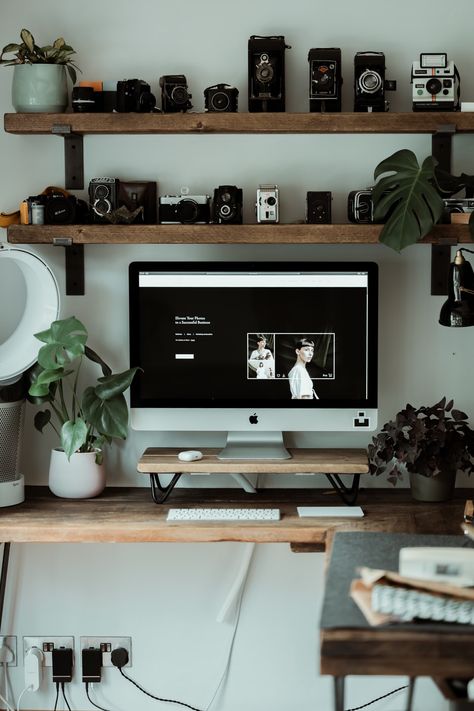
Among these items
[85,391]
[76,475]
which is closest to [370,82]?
[85,391]

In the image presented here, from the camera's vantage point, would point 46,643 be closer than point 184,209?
No

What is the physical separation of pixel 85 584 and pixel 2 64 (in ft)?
5.07

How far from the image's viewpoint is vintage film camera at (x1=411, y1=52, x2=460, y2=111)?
104 inches

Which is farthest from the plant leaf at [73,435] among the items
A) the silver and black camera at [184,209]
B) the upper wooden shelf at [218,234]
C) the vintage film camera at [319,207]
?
the vintage film camera at [319,207]

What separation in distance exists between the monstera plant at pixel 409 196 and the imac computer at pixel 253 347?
0.60ft

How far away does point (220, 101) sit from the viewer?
2691 millimetres

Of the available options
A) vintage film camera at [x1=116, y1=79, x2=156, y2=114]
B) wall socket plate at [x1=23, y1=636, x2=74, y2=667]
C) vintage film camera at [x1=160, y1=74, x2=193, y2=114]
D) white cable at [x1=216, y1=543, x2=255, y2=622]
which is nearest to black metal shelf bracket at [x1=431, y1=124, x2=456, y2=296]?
vintage film camera at [x1=160, y1=74, x2=193, y2=114]

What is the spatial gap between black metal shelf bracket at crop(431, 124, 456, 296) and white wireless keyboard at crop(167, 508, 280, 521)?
83cm

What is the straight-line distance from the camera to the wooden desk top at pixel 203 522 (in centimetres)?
244

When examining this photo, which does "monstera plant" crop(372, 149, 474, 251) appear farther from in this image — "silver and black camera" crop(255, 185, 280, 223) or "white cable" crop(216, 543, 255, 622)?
"white cable" crop(216, 543, 255, 622)

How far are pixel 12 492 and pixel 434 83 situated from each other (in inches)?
63.0

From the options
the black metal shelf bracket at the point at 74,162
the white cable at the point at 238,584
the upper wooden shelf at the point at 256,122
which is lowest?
the white cable at the point at 238,584

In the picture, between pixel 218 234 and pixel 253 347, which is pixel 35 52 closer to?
pixel 218 234

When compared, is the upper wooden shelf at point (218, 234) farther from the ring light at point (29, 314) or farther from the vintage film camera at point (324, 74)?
the vintage film camera at point (324, 74)
